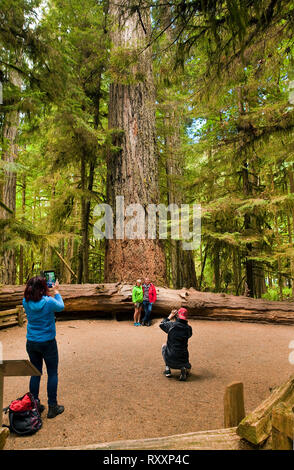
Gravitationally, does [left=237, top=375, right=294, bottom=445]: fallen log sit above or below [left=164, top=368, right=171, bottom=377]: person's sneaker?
above

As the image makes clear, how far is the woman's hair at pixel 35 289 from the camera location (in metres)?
3.36

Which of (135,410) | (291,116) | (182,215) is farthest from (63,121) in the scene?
(135,410)

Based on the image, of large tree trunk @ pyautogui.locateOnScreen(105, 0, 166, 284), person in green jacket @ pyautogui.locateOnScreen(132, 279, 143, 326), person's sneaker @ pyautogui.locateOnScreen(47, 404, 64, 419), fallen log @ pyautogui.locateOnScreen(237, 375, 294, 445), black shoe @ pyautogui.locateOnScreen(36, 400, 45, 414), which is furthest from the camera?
large tree trunk @ pyautogui.locateOnScreen(105, 0, 166, 284)

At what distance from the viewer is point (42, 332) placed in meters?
3.34

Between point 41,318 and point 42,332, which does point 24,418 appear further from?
point 41,318

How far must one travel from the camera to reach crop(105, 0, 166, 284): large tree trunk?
9.88 metres

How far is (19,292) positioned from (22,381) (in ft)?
16.1

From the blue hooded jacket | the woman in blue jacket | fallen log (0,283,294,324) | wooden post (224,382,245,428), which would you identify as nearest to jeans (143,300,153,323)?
fallen log (0,283,294,324)

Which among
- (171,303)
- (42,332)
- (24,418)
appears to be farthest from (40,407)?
(171,303)

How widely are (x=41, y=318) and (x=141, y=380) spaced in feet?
7.14

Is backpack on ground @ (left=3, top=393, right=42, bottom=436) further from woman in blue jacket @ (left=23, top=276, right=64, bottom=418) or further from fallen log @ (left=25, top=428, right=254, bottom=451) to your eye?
fallen log @ (left=25, top=428, right=254, bottom=451)

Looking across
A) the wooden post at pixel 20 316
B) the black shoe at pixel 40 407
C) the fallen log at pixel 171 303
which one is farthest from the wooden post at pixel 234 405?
the wooden post at pixel 20 316

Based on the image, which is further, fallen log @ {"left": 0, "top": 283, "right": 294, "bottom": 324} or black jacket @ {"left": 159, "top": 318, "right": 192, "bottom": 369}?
fallen log @ {"left": 0, "top": 283, "right": 294, "bottom": 324}
